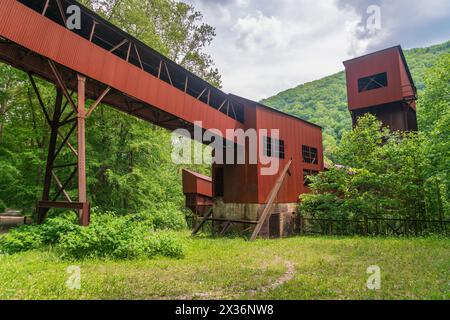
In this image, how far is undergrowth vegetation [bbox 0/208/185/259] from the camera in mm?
7715

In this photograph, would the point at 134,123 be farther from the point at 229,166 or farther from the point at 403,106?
the point at 403,106

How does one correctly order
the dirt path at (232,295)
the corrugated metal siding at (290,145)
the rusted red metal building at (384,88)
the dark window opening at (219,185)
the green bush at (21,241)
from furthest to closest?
the rusted red metal building at (384,88) < the dark window opening at (219,185) < the corrugated metal siding at (290,145) < the green bush at (21,241) < the dirt path at (232,295)

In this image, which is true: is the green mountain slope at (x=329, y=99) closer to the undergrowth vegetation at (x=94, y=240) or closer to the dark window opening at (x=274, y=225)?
the dark window opening at (x=274, y=225)

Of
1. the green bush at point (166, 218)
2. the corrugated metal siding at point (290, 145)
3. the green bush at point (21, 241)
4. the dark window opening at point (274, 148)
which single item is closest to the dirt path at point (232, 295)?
the green bush at point (21, 241)

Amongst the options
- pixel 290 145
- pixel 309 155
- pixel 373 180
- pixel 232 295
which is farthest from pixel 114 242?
pixel 309 155

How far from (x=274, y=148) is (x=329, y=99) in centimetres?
4740

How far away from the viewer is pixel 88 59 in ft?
29.5

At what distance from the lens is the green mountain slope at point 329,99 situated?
160 ft

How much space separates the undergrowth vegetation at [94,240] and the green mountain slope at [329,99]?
39.4 m

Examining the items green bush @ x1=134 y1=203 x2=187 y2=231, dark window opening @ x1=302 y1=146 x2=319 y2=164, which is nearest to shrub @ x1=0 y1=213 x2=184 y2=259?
green bush @ x1=134 y1=203 x2=187 y2=231

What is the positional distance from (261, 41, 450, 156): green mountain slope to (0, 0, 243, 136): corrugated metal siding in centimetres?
3631

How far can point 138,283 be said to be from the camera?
5871mm

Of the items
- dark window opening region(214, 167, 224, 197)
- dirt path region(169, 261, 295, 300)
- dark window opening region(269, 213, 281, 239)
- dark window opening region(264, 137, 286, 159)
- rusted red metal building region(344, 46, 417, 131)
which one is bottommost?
dirt path region(169, 261, 295, 300)

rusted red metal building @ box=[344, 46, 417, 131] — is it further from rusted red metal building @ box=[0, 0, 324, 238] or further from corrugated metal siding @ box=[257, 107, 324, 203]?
corrugated metal siding @ box=[257, 107, 324, 203]
